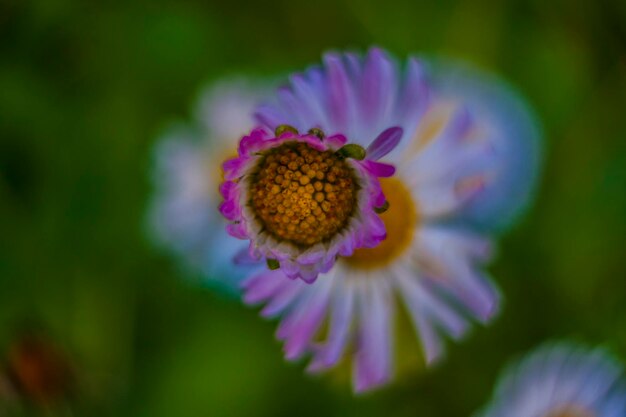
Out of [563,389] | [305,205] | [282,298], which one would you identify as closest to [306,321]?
[282,298]

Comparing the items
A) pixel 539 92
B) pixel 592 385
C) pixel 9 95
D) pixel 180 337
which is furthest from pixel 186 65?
pixel 592 385

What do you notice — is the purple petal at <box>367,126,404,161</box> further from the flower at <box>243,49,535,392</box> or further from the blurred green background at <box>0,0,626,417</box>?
the blurred green background at <box>0,0,626,417</box>

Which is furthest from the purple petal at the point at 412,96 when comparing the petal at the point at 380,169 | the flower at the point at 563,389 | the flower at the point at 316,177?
the flower at the point at 563,389

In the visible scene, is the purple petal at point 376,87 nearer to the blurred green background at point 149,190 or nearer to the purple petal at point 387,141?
the purple petal at point 387,141

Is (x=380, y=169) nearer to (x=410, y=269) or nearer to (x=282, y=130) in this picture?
(x=282, y=130)

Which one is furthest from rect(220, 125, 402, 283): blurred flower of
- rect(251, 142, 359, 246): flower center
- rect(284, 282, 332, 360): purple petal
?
rect(284, 282, 332, 360): purple petal
